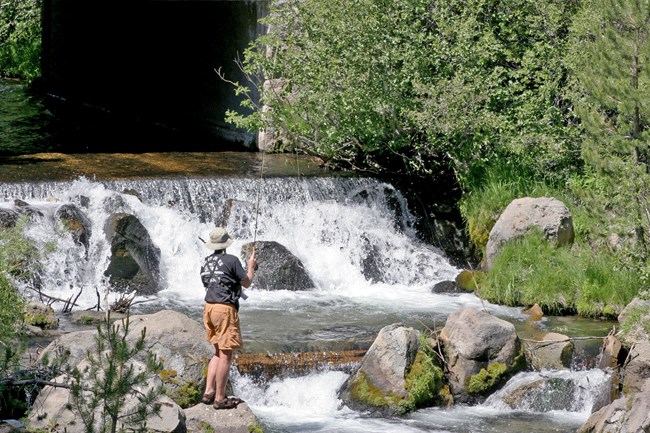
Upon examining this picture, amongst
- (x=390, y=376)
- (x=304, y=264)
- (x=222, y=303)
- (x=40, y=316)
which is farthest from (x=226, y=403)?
(x=304, y=264)

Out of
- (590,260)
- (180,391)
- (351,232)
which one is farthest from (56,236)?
(590,260)

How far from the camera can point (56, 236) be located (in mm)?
14945

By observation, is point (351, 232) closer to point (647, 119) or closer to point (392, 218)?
point (392, 218)

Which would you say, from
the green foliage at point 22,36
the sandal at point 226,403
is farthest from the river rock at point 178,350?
the green foliage at point 22,36

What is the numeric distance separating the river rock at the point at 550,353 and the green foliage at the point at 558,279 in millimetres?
1770

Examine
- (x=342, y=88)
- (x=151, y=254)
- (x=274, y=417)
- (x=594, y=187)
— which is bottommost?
(x=274, y=417)

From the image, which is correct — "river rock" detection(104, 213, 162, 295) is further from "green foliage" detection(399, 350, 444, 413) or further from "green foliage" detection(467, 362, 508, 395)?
"green foliage" detection(467, 362, 508, 395)

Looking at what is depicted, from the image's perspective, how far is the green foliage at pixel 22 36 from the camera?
111 ft

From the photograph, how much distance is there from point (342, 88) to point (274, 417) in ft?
24.3

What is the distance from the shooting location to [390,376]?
36.9ft

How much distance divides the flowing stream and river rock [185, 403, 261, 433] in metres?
1.11

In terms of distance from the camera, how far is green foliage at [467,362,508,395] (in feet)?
37.7

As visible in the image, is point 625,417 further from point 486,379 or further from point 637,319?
point 486,379

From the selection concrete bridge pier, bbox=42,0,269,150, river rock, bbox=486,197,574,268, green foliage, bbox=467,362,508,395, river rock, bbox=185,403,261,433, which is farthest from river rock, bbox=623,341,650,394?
concrete bridge pier, bbox=42,0,269,150
